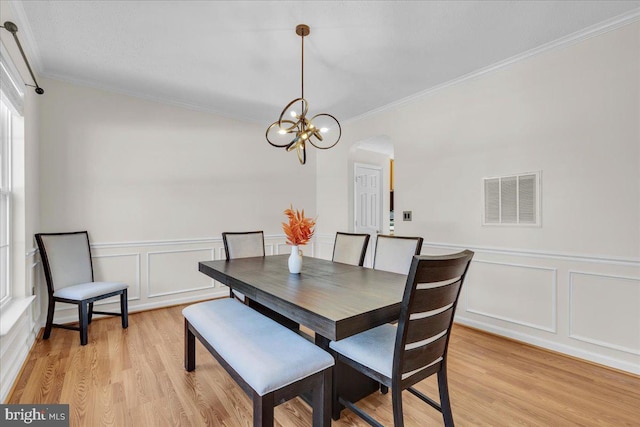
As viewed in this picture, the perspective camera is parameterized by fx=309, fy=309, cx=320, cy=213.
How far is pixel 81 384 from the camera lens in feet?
6.85

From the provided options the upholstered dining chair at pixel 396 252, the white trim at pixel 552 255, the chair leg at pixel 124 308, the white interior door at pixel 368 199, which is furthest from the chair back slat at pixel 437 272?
the white interior door at pixel 368 199

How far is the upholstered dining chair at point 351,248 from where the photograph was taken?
2.94 metres

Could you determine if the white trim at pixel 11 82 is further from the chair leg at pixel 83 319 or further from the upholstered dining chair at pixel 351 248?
the upholstered dining chair at pixel 351 248

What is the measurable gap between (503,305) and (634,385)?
0.96 metres

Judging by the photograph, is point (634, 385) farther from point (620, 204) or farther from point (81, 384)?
point (81, 384)

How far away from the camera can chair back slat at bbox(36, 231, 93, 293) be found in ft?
9.27

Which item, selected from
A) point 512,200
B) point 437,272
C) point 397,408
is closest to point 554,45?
point 512,200

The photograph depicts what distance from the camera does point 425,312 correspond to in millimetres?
1410

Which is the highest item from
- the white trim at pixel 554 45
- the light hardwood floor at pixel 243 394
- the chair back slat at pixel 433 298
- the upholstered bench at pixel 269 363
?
the white trim at pixel 554 45

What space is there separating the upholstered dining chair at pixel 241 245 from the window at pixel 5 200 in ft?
5.18

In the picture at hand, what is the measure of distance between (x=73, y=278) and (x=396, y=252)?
3.10 metres

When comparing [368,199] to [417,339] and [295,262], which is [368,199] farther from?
[417,339]

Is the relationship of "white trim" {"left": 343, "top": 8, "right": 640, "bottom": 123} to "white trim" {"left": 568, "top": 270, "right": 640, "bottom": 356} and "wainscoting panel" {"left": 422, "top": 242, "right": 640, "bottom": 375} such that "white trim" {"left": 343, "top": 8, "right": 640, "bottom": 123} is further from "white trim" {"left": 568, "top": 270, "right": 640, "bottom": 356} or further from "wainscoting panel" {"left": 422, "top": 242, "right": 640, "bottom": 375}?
"white trim" {"left": 568, "top": 270, "right": 640, "bottom": 356}

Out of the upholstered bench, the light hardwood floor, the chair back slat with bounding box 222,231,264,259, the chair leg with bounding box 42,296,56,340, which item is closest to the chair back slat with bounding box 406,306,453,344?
the upholstered bench
